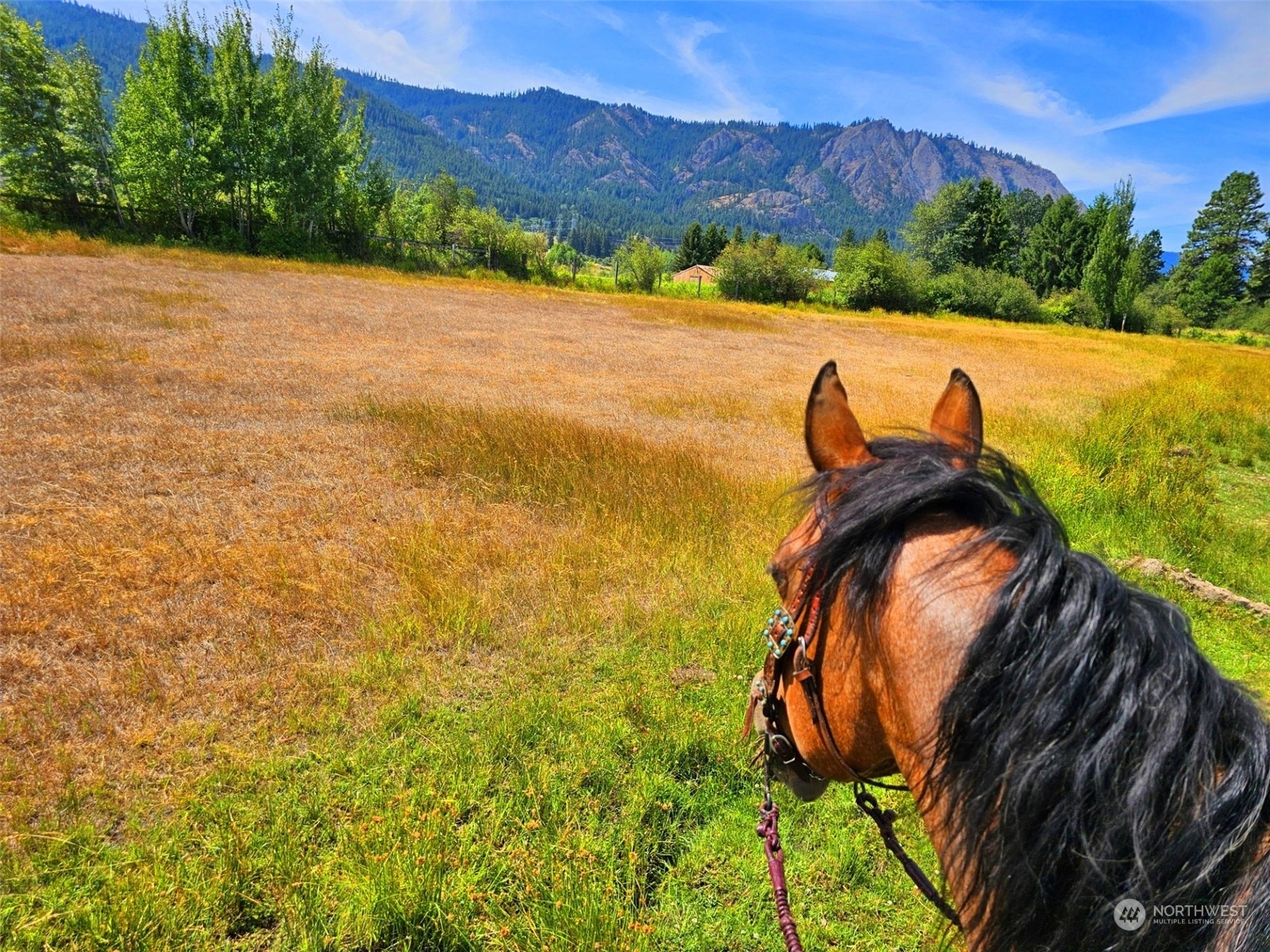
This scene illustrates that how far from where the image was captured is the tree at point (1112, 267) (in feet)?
137

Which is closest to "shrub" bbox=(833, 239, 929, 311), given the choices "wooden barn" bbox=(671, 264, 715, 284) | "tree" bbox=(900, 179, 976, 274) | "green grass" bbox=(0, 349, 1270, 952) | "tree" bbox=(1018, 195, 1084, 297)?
"tree" bbox=(900, 179, 976, 274)

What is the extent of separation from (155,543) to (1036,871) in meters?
5.44

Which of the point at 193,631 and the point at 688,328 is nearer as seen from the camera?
the point at 193,631

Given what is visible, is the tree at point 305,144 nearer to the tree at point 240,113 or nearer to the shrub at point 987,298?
the tree at point 240,113

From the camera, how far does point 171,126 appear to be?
85.4ft

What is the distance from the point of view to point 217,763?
256 centimetres

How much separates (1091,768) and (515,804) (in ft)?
7.21

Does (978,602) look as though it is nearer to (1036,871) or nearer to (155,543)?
(1036,871)

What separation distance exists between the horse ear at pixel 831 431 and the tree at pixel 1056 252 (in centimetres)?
6522

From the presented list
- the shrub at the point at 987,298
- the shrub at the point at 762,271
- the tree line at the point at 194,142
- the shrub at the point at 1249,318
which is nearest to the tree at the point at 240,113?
the tree line at the point at 194,142

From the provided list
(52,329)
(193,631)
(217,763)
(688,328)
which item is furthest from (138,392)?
(688,328)

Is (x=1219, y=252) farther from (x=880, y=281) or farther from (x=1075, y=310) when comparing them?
(x=880, y=281)

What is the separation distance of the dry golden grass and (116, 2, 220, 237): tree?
8336mm

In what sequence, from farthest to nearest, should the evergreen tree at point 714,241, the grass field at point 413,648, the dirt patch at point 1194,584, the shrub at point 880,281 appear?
the evergreen tree at point 714,241, the shrub at point 880,281, the dirt patch at point 1194,584, the grass field at point 413,648
